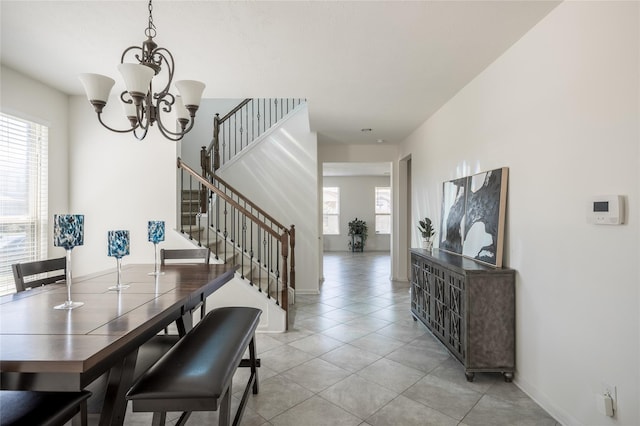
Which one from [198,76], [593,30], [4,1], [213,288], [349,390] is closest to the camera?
[593,30]

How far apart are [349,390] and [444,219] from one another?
7.27 ft

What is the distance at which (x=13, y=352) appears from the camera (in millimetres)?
1067

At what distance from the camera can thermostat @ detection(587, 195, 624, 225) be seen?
1654mm

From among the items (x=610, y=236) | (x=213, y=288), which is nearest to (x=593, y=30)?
(x=610, y=236)

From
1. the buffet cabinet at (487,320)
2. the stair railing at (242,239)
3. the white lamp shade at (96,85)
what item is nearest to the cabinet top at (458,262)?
the buffet cabinet at (487,320)

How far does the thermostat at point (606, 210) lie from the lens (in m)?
1.65

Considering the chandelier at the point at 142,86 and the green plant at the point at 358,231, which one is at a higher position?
the chandelier at the point at 142,86

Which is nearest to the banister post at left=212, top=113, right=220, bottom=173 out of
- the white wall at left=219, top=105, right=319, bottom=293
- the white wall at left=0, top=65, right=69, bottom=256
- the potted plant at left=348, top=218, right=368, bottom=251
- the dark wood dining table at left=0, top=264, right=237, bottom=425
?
the white wall at left=219, top=105, right=319, bottom=293

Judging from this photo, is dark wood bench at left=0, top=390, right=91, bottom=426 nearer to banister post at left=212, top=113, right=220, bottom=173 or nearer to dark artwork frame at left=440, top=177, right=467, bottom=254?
dark artwork frame at left=440, top=177, right=467, bottom=254

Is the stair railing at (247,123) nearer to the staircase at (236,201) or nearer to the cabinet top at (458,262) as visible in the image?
the staircase at (236,201)

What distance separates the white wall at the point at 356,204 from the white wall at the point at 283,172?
6.03 meters

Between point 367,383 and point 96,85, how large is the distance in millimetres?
2709

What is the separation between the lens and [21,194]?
10.7 feet

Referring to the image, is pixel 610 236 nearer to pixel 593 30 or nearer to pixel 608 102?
pixel 608 102
